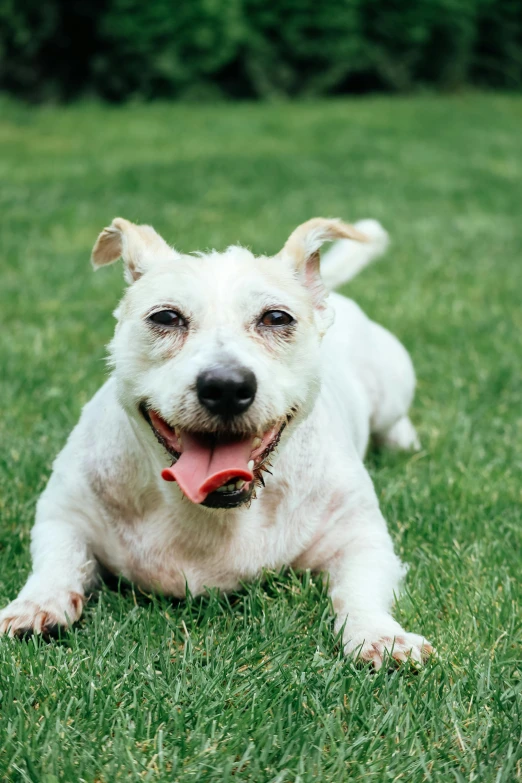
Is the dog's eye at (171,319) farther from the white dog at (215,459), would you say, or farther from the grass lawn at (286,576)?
the grass lawn at (286,576)

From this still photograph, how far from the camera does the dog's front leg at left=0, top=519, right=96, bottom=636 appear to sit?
2801 millimetres

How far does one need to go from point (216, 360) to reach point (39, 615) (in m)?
0.92

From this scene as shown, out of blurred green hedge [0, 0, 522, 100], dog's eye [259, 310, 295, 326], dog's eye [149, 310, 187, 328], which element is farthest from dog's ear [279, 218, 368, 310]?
blurred green hedge [0, 0, 522, 100]

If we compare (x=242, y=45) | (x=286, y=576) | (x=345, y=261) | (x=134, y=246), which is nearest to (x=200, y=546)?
(x=286, y=576)

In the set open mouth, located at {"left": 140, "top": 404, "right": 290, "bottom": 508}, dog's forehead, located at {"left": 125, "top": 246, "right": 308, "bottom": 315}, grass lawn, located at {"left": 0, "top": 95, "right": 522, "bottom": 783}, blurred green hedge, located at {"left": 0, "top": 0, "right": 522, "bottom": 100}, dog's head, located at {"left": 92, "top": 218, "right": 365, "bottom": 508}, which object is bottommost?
blurred green hedge, located at {"left": 0, "top": 0, "right": 522, "bottom": 100}

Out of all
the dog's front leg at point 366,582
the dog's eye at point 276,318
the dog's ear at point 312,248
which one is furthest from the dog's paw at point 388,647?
the dog's ear at point 312,248

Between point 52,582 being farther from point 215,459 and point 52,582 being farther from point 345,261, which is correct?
point 345,261

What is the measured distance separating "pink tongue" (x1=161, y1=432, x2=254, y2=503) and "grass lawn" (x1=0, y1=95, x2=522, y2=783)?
48 cm

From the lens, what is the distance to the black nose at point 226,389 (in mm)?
2600

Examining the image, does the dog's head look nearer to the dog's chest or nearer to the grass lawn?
the dog's chest

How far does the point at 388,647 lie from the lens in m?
2.70

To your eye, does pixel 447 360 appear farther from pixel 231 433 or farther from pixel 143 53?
pixel 143 53

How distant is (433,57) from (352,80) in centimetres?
236

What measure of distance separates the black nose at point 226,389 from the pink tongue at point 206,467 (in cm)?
15
